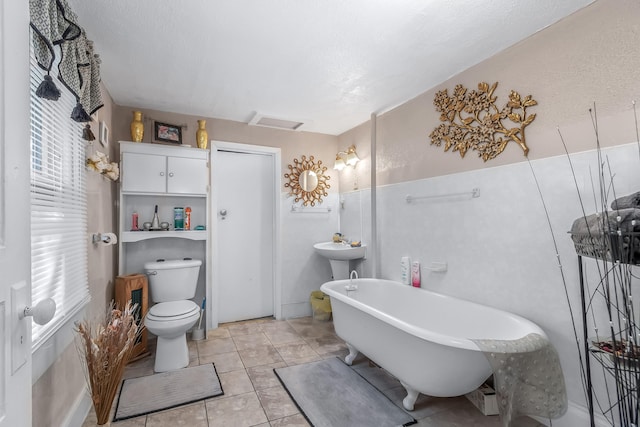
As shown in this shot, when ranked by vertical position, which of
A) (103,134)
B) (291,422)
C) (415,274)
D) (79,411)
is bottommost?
Answer: (291,422)

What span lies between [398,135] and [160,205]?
7.83 ft

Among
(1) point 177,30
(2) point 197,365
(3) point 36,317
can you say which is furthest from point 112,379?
(1) point 177,30

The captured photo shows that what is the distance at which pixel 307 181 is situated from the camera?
3.75 meters

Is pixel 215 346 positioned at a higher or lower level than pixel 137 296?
lower

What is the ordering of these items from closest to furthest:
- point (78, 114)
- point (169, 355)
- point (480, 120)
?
point (78, 114)
point (480, 120)
point (169, 355)

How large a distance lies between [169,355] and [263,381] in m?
0.79

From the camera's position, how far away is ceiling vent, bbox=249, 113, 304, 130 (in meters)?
3.25

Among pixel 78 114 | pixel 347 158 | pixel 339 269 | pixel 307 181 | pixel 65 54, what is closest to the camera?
pixel 65 54

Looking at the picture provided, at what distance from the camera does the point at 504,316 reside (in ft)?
6.34

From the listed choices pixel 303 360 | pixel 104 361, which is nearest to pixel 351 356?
pixel 303 360

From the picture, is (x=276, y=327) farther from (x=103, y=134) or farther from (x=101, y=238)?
(x=103, y=134)

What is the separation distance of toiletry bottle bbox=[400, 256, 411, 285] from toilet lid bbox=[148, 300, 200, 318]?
177cm

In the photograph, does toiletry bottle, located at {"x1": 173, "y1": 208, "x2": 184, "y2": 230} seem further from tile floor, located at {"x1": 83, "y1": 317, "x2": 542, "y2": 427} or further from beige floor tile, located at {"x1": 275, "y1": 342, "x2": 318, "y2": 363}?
beige floor tile, located at {"x1": 275, "y1": 342, "x2": 318, "y2": 363}

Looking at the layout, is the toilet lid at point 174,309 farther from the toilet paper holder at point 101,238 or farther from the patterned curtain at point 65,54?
the patterned curtain at point 65,54
